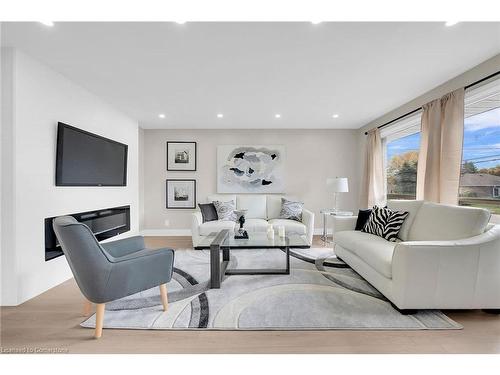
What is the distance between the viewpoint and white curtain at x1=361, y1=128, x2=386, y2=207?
15.4 ft

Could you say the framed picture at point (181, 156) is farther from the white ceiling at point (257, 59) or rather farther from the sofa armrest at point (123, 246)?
the sofa armrest at point (123, 246)

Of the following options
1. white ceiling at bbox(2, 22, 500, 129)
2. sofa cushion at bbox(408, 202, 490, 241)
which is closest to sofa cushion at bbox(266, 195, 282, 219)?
white ceiling at bbox(2, 22, 500, 129)

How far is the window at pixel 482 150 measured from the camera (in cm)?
269

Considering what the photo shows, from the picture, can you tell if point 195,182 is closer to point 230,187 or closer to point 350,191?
point 230,187

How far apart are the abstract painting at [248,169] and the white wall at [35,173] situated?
8.93 ft

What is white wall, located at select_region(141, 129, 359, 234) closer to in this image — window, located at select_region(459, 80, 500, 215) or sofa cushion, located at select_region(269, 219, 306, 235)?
sofa cushion, located at select_region(269, 219, 306, 235)

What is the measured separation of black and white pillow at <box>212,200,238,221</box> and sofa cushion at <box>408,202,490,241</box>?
285 cm

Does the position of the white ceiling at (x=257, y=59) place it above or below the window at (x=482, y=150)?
above

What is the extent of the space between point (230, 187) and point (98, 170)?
2.60m

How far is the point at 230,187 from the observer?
542cm

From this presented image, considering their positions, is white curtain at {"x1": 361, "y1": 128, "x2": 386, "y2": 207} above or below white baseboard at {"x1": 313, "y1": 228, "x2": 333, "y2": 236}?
above

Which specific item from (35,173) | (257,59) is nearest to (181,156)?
(35,173)

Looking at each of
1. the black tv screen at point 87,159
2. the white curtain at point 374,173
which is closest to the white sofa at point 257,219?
the white curtain at point 374,173
